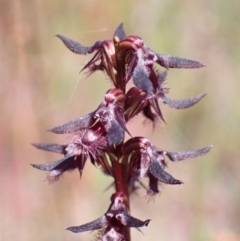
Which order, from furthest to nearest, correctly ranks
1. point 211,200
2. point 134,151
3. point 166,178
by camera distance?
point 211,200 → point 134,151 → point 166,178

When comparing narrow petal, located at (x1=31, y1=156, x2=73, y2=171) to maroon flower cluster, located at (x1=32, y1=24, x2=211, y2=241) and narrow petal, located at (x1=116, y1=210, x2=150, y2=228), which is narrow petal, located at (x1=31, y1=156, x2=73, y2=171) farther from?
narrow petal, located at (x1=116, y1=210, x2=150, y2=228)

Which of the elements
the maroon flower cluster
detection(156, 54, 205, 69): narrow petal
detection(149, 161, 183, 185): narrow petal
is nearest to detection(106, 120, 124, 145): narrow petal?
the maroon flower cluster

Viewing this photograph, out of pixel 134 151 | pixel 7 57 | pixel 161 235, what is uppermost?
pixel 7 57

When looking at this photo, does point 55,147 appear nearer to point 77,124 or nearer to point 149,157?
point 77,124

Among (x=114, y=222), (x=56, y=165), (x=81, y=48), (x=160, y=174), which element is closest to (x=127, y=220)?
(x=114, y=222)

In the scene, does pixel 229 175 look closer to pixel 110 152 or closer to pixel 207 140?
pixel 207 140

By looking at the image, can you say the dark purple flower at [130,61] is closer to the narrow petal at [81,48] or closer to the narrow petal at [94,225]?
the narrow petal at [81,48]

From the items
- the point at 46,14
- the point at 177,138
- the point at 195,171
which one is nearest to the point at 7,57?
the point at 46,14

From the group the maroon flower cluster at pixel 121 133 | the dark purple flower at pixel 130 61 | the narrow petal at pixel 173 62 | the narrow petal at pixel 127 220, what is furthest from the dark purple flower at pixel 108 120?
the narrow petal at pixel 127 220
